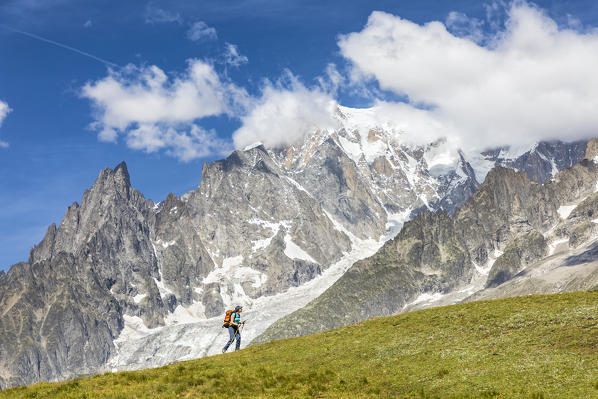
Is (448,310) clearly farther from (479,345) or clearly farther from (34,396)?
(34,396)

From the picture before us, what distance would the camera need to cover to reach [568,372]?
34.1m

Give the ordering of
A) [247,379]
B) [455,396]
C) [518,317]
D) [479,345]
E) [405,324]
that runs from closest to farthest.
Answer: [455,396]
[247,379]
[479,345]
[518,317]
[405,324]

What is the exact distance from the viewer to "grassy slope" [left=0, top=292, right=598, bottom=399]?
114 ft

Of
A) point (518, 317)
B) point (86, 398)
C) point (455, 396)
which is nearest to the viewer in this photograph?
point (455, 396)

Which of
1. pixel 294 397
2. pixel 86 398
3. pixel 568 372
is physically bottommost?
pixel 568 372

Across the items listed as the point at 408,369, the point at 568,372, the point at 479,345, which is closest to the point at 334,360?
the point at 408,369

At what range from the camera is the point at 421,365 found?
1593 inches

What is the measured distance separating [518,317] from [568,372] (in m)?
13.0

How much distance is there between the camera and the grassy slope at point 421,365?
114ft

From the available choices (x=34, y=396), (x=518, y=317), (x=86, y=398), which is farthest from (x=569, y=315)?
(x=34, y=396)

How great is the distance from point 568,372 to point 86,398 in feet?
85.7

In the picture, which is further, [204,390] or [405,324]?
[405,324]

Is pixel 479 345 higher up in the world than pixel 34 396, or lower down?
lower down

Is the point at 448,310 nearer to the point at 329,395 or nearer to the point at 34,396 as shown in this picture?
the point at 329,395
